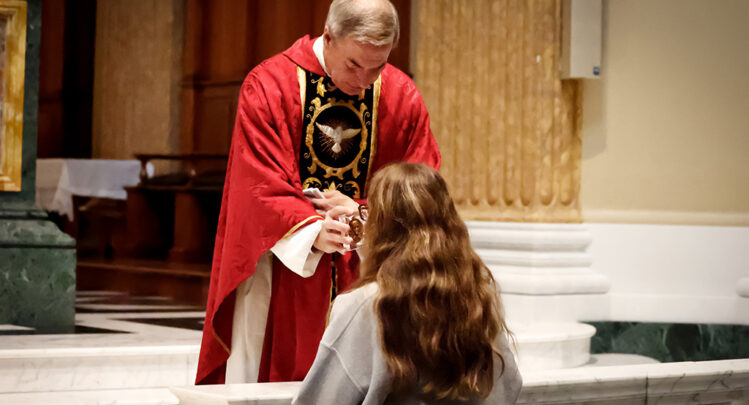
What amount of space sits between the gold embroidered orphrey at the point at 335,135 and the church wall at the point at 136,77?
860cm

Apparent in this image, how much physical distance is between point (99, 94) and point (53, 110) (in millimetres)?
636

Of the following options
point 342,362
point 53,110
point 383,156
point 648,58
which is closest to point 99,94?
point 53,110

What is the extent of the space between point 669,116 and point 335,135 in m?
3.41

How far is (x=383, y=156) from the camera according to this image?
272 centimetres

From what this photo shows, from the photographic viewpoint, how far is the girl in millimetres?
1740

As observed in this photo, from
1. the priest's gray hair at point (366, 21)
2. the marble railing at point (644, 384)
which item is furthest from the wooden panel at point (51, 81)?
the priest's gray hair at point (366, 21)

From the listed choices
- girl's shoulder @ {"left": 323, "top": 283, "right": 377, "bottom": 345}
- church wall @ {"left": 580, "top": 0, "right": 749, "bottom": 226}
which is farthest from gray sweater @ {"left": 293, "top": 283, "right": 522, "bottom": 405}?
church wall @ {"left": 580, "top": 0, "right": 749, "bottom": 226}

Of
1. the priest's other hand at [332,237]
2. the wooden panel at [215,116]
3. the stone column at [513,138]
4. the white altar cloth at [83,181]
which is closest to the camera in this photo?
the priest's other hand at [332,237]

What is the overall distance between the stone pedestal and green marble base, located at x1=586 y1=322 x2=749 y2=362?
0.47ft

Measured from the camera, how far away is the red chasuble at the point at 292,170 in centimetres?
250

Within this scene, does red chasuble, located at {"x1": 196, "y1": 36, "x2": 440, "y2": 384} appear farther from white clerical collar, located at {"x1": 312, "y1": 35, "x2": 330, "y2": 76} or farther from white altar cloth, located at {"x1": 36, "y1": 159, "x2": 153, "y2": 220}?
white altar cloth, located at {"x1": 36, "y1": 159, "x2": 153, "y2": 220}

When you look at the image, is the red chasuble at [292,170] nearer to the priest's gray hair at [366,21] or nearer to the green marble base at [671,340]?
the priest's gray hair at [366,21]

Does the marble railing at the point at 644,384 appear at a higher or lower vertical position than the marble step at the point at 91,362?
higher

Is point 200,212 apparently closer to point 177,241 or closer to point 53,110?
point 177,241
